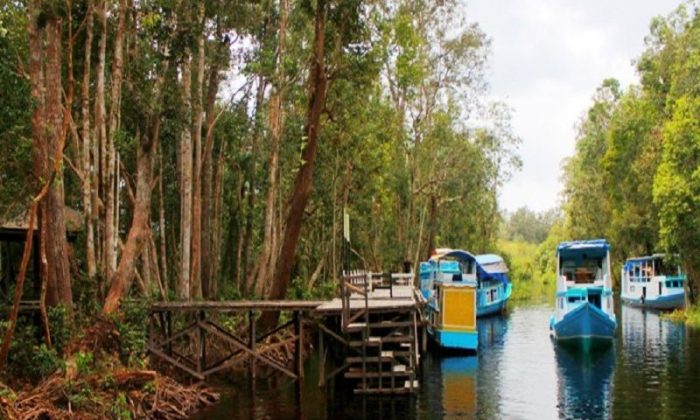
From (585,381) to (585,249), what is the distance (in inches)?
494

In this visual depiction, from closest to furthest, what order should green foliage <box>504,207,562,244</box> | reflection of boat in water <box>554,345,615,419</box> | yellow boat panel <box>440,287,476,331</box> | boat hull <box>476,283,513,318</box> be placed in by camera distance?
reflection of boat in water <box>554,345,615,419</box>, yellow boat panel <box>440,287,476,331</box>, boat hull <box>476,283,513,318</box>, green foliage <box>504,207,562,244</box>

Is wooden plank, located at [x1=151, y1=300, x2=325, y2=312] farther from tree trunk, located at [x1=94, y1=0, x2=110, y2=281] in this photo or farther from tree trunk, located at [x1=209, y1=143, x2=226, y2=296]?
tree trunk, located at [x1=209, y1=143, x2=226, y2=296]

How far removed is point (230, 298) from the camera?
97.1ft

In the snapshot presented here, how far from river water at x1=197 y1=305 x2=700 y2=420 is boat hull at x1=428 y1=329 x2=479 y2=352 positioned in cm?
39

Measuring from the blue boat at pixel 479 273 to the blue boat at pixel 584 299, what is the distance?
545cm

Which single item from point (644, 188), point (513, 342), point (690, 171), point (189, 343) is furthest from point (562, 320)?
point (644, 188)

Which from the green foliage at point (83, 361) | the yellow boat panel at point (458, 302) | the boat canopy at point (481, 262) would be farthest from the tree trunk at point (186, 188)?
the boat canopy at point (481, 262)

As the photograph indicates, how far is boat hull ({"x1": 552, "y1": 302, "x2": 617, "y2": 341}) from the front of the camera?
30641 millimetres

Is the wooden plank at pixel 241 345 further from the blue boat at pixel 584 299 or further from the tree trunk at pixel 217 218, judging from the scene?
the blue boat at pixel 584 299

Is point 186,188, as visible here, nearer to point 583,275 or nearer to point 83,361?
point 83,361

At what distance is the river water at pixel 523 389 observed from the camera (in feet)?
62.1

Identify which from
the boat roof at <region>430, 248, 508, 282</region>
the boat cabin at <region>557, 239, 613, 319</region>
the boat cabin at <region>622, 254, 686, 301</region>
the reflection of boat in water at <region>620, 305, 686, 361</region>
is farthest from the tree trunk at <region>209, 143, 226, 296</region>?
the boat cabin at <region>622, 254, 686, 301</region>

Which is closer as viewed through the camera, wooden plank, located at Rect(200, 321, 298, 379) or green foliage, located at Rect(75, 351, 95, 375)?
green foliage, located at Rect(75, 351, 95, 375)

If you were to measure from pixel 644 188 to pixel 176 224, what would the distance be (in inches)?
1057
